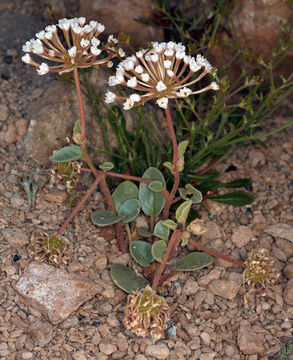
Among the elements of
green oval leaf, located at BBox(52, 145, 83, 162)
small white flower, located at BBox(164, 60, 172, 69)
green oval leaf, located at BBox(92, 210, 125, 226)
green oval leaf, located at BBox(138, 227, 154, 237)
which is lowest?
green oval leaf, located at BBox(138, 227, 154, 237)

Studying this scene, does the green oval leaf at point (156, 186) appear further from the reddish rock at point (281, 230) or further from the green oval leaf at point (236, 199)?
the reddish rock at point (281, 230)

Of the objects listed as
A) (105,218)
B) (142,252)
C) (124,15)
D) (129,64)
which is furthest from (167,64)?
(124,15)

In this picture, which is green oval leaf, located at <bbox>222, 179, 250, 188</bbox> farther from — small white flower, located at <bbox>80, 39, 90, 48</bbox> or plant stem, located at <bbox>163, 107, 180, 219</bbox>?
small white flower, located at <bbox>80, 39, 90, 48</bbox>

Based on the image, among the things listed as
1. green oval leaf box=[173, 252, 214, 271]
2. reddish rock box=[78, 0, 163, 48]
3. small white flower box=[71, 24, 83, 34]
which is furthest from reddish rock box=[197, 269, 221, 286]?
reddish rock box=[78, 0, 163, 48]

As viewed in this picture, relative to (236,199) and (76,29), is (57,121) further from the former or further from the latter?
(236,199)

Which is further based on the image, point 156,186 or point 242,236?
point 242,236

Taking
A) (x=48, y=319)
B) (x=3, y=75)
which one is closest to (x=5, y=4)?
(x=3, y=75)
